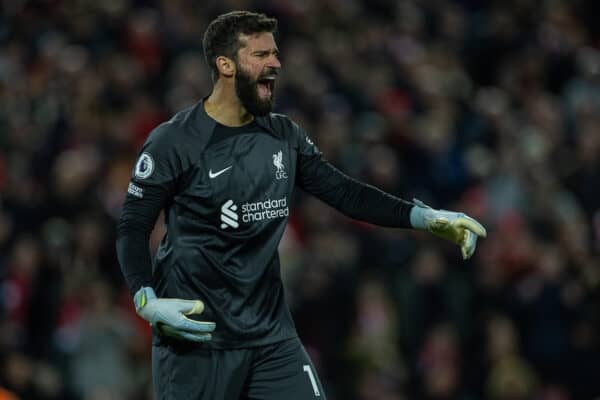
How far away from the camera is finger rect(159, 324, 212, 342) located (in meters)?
4.68

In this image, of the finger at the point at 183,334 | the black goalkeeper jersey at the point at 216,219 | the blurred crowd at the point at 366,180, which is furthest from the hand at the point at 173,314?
the blurred crowd at the point at 366,180

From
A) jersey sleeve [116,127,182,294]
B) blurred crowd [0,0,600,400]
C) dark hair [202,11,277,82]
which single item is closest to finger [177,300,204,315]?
jersey sleeve [116,127,182,294]

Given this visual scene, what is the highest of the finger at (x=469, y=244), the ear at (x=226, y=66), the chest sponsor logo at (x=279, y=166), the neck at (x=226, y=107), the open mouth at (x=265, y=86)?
the ear at (x=226, y=66)

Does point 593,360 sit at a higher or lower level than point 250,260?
lower

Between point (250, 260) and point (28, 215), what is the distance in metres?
5.27

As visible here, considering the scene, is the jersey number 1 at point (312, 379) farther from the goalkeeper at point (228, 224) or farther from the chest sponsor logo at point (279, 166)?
the chest sponsor logo at point (279, 166)

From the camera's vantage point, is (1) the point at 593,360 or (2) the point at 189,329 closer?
(2) the point at 189,329

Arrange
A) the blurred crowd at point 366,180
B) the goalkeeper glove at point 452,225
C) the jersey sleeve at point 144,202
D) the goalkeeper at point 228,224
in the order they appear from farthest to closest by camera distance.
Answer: the blurred crowd at point 366,180, the goalkeeper glove at point 452,225, the goalkeeper at point 228,224, the jersey sleeve at point 144,202

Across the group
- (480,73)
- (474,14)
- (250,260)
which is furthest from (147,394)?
(474,14)

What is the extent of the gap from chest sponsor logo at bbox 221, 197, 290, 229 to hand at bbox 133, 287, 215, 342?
0.39 m

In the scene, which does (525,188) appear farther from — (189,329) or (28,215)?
(189,329)

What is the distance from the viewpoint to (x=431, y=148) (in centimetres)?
1109

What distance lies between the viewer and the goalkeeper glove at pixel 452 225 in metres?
5.02

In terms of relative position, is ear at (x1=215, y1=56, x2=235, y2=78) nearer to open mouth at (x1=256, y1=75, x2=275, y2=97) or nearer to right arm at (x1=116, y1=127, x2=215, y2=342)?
open mouth at (x1=256, y1=75, x2=275, y2=97)
